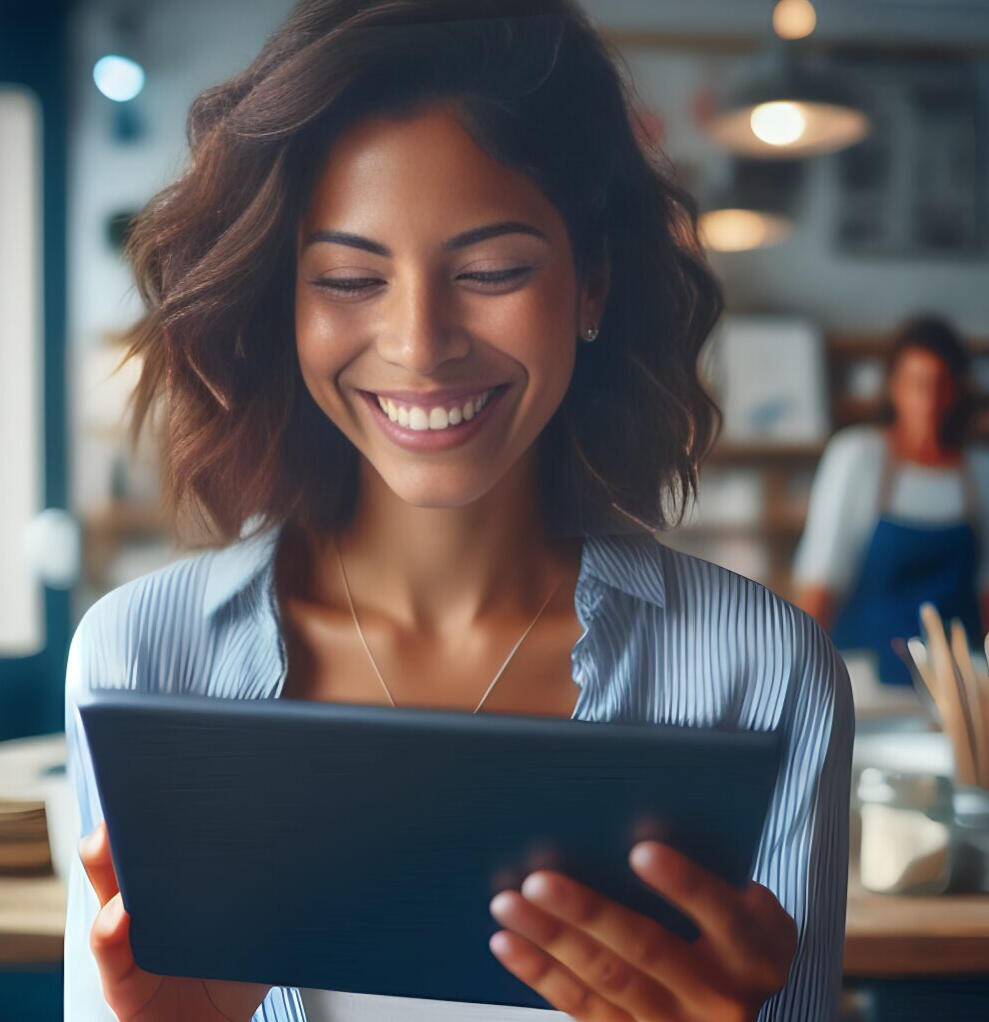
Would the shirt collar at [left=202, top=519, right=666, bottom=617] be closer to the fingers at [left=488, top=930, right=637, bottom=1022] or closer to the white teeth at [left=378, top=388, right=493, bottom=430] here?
the white teeth at [left=378, top=388, right=493, bottom=430]

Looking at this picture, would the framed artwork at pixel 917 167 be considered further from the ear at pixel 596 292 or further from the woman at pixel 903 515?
the ear at pixel 596 292

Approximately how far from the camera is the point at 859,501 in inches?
30.5

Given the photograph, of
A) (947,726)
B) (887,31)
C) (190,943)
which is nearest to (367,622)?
(190,943)

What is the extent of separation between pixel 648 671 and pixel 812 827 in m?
0.15

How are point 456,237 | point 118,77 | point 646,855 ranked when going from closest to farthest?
point 646,855 → point 456,237 → point 118,77

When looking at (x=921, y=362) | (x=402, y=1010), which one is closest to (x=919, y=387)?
(x=921, y=362)

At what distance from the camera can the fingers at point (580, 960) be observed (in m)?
0.66

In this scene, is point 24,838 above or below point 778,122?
below

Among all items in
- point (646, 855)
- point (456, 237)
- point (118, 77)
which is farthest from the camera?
point (118, 77)

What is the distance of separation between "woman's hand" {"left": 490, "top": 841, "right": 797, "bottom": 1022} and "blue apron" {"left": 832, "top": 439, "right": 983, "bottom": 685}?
194mm

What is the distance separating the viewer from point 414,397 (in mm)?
766

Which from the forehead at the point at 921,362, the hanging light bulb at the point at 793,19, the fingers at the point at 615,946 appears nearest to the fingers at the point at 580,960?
the fingers at the point at 615,946

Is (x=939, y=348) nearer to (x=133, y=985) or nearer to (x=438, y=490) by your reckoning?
(x=438, y=490)

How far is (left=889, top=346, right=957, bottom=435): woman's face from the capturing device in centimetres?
75
